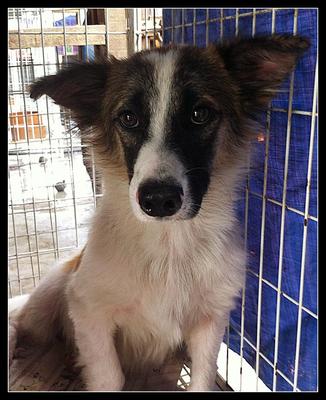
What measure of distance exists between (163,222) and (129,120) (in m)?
0.32

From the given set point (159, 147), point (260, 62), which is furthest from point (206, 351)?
point (260, 62)

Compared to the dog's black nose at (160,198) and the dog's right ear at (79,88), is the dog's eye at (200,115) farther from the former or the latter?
the dog's right ear at (79,88)

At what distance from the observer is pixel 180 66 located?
1314 mm

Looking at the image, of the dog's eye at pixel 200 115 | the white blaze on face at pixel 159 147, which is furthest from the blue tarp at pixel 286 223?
the white blaze on face at pixel 159 147

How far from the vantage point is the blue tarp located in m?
1.27

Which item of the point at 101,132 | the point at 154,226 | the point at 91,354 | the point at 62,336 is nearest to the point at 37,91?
the point at 101,132

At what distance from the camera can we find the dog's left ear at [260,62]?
3.84 ft

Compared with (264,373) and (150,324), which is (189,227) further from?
(264,373)

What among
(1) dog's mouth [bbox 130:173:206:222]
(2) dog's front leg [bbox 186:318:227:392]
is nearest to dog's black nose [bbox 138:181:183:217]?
(1) dog's mouth [bbox 130:173:206:222]

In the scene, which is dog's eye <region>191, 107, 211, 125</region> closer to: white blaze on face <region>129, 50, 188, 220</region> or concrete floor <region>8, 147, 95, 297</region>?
white blaze on face <region>129, 50, 188, 220</region>

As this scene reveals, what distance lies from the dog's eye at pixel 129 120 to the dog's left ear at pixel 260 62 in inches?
13.3

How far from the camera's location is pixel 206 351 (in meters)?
1.48

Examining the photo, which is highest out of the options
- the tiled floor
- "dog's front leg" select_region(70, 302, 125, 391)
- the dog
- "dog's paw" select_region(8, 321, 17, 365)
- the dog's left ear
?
→ the dog's left ear

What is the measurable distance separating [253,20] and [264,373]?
1.21m
